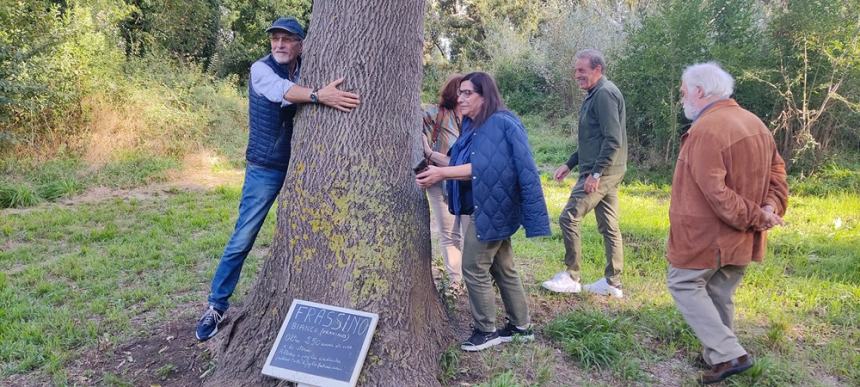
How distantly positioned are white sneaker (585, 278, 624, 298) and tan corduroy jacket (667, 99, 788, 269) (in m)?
1.36

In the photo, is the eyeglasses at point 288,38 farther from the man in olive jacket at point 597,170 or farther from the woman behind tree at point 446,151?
the man in olive jacket at point 597,170

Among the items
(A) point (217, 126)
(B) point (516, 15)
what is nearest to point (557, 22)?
(B) point (516, 15)

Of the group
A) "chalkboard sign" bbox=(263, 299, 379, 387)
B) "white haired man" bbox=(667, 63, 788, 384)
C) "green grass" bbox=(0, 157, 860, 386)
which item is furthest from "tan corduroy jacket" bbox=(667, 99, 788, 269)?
"chalkboard sign" bbox=(263, 299, 379, 387)

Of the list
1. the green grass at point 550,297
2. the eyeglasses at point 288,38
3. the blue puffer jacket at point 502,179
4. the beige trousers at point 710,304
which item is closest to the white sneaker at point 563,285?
the green grass at point 550,297

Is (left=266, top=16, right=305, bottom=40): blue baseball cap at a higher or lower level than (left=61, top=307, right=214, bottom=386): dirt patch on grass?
higher

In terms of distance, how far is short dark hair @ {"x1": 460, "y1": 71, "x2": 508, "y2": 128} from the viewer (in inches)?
139

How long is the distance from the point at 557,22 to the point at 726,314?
19.2 metres

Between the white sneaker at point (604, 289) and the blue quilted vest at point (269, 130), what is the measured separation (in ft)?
→ 9.14

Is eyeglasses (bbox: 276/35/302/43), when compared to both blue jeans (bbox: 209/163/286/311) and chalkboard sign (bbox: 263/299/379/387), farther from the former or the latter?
chalkboard sign (bbox: 263/299/379/387)

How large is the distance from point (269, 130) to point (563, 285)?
2.72 metres

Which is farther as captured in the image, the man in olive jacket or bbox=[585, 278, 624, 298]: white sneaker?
bbox=[585, 278, 624, 298]: white sneaker

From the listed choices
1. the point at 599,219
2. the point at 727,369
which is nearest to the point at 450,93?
the point at 599,219

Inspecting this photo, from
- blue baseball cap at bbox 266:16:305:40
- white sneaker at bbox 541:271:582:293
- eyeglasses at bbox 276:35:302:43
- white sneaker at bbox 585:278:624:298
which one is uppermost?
blue baseball cap at bbox 266:16:305:40

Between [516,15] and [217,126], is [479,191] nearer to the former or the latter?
[217,126]
